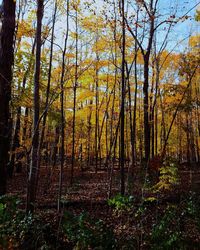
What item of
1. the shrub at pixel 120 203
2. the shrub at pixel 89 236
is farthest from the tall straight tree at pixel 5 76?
the shrub at pixel 120 203

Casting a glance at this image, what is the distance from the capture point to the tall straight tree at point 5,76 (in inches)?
227

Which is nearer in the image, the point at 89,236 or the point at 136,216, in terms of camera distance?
the point at 89,236

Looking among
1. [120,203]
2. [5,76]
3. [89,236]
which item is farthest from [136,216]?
[5,76]

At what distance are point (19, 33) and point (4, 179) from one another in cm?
864

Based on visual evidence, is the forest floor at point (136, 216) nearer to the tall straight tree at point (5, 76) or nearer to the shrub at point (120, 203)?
the shrub at point (120, 203)

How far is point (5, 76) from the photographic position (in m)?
5.93

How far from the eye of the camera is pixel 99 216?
24.2ft

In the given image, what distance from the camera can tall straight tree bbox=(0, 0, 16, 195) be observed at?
18.9ft

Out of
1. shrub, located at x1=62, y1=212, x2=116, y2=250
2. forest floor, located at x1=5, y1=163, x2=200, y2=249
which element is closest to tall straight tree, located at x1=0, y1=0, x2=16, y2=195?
forest floor, located at x1=5, y1=163, x2=200, y2=249

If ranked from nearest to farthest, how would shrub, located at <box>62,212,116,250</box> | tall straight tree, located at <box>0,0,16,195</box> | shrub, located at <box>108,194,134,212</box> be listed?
shrub, located at <box>62,212,116,250</box> < tall straight tree, located at <box>0,0,16,195</box> < shrub, located at <box>108,194,134,212</box>

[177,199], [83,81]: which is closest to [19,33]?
[83,81]

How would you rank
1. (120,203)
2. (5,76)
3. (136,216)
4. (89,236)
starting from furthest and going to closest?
(120,203) → (136,216) → (5,76) → (89,236)

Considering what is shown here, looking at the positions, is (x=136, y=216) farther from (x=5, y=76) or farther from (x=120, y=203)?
(x=5, y=76)

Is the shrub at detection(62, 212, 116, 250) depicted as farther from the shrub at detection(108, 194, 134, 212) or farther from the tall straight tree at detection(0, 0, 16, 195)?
the shrub at detection(108, 194, 134, 212)
